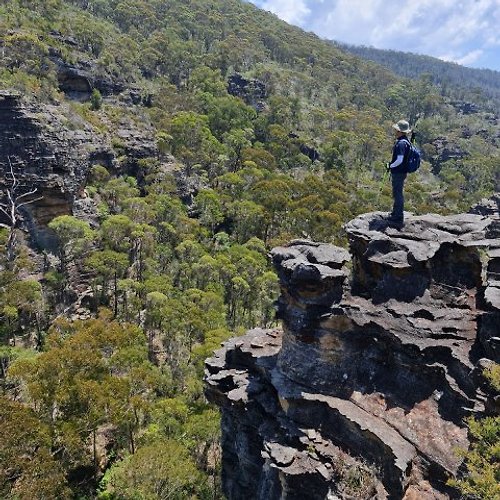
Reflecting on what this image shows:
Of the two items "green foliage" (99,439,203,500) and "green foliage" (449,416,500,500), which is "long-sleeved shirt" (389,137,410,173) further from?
"green foliage" (99,439,203,500)

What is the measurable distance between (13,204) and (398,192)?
26466mm

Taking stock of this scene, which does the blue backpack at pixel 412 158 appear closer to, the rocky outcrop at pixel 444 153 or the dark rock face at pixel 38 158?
the dark rock face at pixel 38 158

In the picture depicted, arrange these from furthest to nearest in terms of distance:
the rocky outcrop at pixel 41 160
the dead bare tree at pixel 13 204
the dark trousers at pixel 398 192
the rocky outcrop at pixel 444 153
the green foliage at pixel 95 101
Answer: the rocky outcrop at pixel 444 153 < the green foliage at pixel 95 101 < the rocky outcrop at pixel 41 160 < the dead bare tree at pixel 13 204 < the dark trousers at pixel 398 192

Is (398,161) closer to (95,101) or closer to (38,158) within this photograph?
(38,158)

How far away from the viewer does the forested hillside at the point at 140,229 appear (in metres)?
20.7

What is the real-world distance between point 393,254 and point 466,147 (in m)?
95.2

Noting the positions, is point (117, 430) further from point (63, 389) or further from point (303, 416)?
point (303, 416)

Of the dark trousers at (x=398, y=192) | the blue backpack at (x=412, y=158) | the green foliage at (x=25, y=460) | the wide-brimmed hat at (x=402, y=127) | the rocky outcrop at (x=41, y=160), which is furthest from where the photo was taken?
the rocky outcrop at (x=41, y=160)

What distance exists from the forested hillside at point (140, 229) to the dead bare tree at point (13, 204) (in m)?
0.16

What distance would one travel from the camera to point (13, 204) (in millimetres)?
31031

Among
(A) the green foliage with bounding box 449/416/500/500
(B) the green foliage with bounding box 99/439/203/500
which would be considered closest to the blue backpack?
(A) the green foliage with bounding box 449/416/500/500

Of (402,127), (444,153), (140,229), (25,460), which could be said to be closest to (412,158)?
(402,127)

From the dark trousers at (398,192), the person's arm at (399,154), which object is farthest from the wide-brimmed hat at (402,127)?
the dark trousers at (398,192)

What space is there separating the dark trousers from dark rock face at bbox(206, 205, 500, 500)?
1.81 feet
